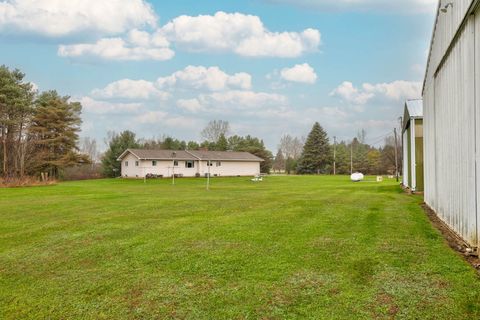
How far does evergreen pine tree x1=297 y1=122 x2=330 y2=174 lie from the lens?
5934 cm

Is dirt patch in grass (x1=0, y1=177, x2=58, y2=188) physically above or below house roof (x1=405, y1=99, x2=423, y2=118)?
below

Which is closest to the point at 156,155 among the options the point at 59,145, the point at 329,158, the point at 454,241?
the point at 59,145

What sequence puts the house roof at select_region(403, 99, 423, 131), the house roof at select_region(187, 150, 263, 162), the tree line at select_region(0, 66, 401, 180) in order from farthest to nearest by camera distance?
the house roof at select_region(187, 150, 263, 162) → the tree line at select_region(0, 66, 401, 180) → the house roof at select_region(403, 99, 423, 131)

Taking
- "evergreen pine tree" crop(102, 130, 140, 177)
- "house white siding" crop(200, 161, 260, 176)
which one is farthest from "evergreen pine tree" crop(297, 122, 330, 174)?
"evergreen pine tree" crop(102, 130, 140, 177)

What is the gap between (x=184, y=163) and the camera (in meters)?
45.9

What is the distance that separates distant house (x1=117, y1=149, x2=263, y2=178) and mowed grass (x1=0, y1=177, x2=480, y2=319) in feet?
110

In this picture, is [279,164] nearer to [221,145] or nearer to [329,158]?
[329,158]

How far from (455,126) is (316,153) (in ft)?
175

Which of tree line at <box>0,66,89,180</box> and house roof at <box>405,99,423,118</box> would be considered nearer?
house roof at <box>405,99,423,118</box>

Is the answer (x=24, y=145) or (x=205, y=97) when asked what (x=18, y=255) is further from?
(x=24, y=145)

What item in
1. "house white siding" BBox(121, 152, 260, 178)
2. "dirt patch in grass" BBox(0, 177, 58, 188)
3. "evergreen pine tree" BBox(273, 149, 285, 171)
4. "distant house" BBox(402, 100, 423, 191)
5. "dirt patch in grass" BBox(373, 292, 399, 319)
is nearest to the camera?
"dirt patch in grass" BBox(373, 292, 399, 319)

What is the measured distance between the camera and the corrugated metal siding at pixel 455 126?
18.5ft

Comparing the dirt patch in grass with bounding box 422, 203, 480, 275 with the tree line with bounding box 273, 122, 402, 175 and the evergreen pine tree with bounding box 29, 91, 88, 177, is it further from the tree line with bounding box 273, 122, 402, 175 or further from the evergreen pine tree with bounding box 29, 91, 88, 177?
the tree line with bounding box 273, 122, 402, 175

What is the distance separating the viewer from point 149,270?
502 cm
